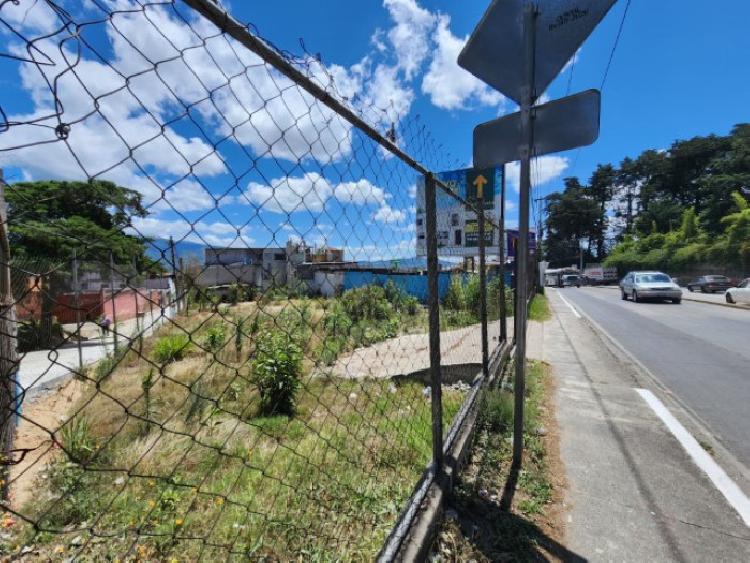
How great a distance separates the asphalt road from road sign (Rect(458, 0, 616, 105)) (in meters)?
3.38

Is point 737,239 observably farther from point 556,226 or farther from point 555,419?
point 556,226

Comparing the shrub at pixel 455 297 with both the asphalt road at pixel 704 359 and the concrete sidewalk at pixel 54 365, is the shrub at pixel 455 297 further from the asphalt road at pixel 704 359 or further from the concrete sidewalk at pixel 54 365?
the concrete sidewalk at pixel 54 365

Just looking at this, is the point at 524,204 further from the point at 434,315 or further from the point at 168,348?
the point at 168,348

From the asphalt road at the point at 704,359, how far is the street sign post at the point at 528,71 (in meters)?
2.92

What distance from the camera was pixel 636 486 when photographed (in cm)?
264

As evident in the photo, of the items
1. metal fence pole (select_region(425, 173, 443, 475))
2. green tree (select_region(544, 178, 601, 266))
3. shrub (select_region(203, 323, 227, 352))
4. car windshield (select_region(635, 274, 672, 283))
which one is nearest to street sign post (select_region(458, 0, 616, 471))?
metal fence pole (select_region(425, 173, 443, 475))

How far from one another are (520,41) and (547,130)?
575 mm

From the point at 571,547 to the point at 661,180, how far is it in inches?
2682

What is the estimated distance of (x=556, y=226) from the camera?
66188 millimetres

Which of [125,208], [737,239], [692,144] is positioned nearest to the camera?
[125,208]

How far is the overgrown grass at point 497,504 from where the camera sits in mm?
2053

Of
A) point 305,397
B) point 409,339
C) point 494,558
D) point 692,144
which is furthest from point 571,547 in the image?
point 692,144

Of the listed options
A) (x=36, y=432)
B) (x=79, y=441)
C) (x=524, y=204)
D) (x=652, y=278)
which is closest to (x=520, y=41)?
(x=524, y=204)

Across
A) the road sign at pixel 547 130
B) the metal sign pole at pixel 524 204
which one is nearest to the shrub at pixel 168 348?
the metal sign pole at pixel 524 204
